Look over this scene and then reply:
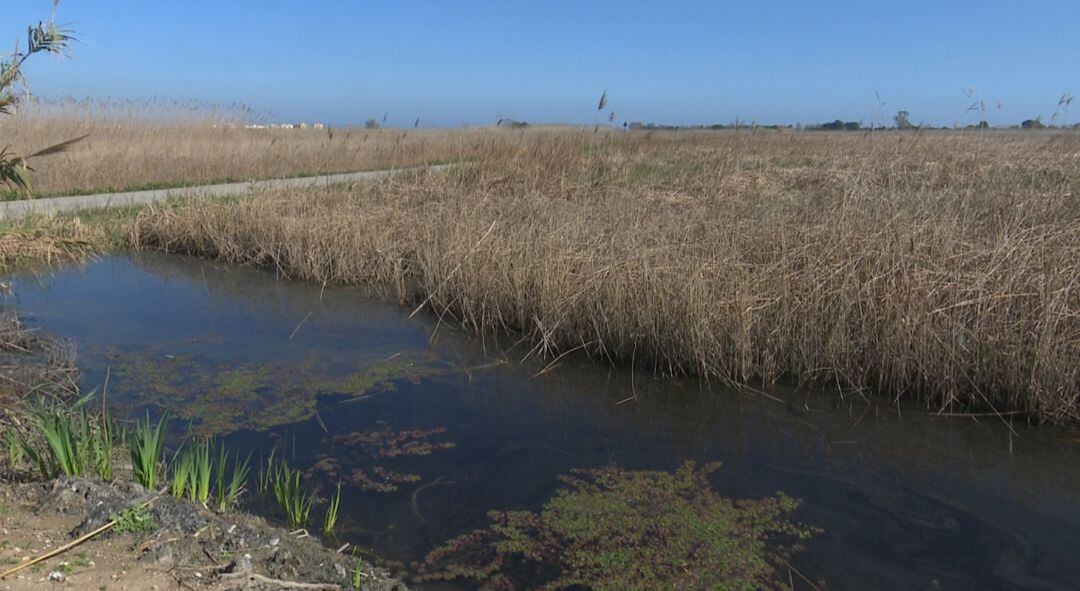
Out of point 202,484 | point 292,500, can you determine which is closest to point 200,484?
point 202,484

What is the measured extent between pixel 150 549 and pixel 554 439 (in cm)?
237

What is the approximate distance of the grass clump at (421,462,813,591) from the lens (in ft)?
10.4

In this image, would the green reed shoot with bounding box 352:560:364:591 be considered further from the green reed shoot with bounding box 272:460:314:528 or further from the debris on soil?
the debris on soil

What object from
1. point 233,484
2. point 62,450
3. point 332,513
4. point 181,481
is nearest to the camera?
point 62,450

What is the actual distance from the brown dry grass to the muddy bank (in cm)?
1004

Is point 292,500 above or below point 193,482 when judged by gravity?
below

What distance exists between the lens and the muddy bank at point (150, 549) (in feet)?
8.23

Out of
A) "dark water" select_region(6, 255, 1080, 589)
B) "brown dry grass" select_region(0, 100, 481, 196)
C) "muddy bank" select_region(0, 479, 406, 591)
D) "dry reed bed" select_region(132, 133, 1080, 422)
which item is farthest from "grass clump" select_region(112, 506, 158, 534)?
"brown dry grass" select_region(0, 100, 481, 196)

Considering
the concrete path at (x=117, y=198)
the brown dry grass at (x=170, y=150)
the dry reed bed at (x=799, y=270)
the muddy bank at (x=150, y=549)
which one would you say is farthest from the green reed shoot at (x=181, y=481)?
the brown dry grass at (x=170, y=150)

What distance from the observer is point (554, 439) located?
4562 mm

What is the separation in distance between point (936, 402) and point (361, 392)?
371 centimetres

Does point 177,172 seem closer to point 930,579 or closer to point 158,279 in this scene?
point 158,279

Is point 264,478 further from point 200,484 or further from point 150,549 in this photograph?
point 150,549

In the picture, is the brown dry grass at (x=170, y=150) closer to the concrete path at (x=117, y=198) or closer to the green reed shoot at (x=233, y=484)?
the concrete path at (x=117, y=198)
